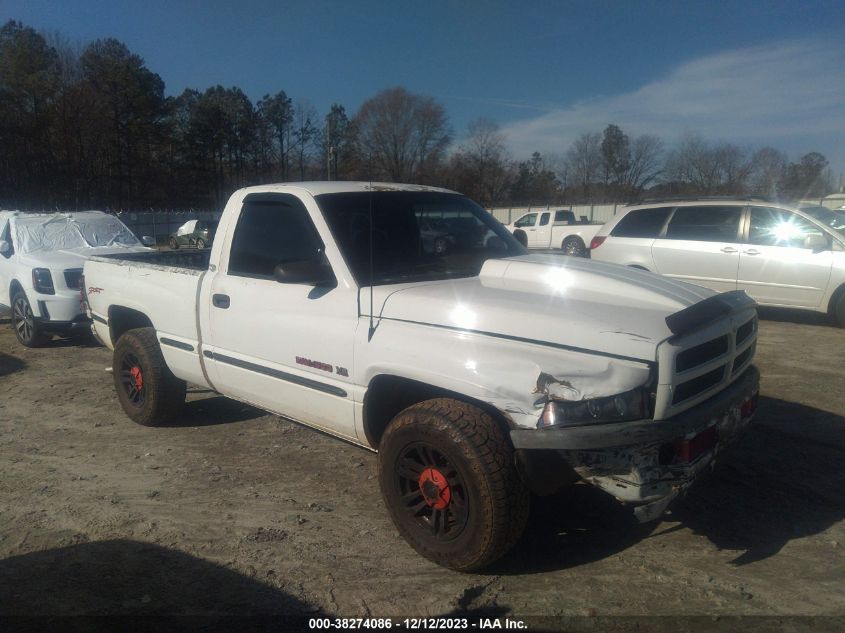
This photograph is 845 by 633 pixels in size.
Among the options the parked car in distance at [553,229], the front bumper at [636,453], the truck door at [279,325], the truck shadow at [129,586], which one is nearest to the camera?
the front bumper at [636,453]

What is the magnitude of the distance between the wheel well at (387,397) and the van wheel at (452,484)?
0.17 metres

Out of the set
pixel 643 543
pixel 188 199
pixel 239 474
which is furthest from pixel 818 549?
pixel 188 199

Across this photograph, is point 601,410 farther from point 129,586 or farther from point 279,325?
point 129,586

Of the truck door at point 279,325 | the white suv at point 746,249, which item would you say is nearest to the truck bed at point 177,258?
the truck door at point 279,325

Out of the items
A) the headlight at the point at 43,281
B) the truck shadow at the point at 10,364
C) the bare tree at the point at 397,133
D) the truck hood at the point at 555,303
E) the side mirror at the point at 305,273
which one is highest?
the bare tree at the point at 397,133

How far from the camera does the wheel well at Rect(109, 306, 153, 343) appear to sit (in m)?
5.68

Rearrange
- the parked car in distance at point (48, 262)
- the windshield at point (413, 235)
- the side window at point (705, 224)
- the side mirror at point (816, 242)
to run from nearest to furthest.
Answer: the windshield at point (413, 235)
the parked car in distance at point (48, 262)
the side mirror at point (816, 242)
the side window at point (705, 224)

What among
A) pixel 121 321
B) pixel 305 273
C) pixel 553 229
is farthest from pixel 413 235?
pixel 553 229

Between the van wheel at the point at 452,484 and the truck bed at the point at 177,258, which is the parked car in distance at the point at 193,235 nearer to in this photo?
the truck bed at the point at 177,258

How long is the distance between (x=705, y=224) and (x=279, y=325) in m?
8.05

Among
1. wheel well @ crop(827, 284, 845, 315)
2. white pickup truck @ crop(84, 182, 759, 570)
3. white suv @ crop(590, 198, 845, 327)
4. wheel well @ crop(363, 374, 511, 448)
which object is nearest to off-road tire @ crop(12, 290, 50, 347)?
white pickup truck @ crop(84, 182, 759, 570)

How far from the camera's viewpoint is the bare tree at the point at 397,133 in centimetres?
569

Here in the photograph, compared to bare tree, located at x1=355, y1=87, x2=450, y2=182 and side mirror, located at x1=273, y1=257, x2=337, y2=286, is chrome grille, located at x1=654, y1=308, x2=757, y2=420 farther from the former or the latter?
bare tree, located at x1=355, y1=87, x2=450, y2=182

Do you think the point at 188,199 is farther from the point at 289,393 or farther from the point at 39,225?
the point at 289,393
